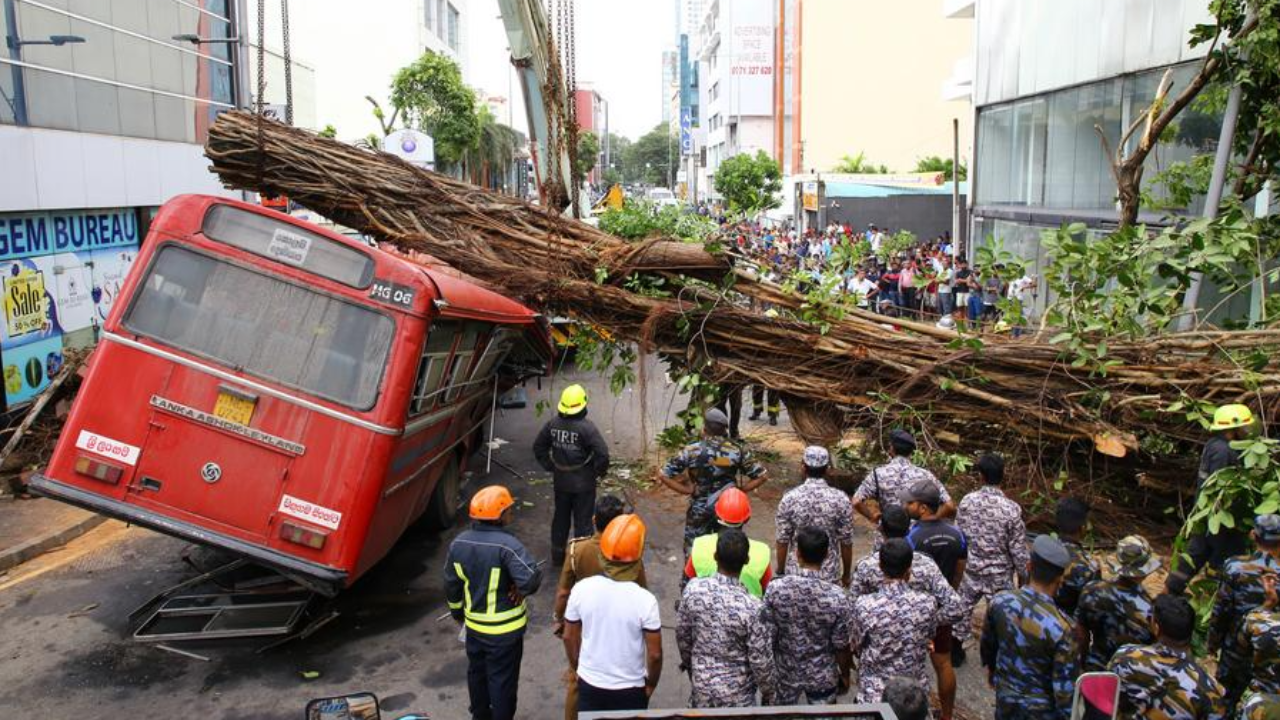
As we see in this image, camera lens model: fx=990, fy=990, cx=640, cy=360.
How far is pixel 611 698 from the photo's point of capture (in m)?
4.87

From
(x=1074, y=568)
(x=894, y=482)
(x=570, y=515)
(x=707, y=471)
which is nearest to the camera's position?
(x=1074, y=568)

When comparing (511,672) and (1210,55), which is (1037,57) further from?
(511,672)

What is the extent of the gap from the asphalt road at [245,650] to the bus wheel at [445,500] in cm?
21

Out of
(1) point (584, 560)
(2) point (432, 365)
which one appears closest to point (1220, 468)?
(1) point (584, 560)

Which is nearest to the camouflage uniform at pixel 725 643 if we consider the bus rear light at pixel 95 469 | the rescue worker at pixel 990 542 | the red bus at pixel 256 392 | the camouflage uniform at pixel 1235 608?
the rescue worker at pixel 990 542

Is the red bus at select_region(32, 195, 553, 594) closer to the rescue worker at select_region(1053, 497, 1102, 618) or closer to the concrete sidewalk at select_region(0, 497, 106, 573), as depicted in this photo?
the concrete sidewalk at select_region(0, 497, 106, 573)

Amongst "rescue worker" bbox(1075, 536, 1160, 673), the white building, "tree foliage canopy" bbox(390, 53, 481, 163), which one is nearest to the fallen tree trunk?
"rescue worker" bbox(1075, 536, 1160, 673)

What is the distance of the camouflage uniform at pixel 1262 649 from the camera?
4.55 metres

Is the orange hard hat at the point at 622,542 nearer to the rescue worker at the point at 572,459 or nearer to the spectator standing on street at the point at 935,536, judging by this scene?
the spectator standing on street at the point at 935,536

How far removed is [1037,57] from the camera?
17016 millimetres

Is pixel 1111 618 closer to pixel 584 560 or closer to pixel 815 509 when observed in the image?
pixel 815 509

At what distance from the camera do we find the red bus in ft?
20.8

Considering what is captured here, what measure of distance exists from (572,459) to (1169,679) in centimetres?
501

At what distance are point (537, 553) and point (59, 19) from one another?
35.0ft
